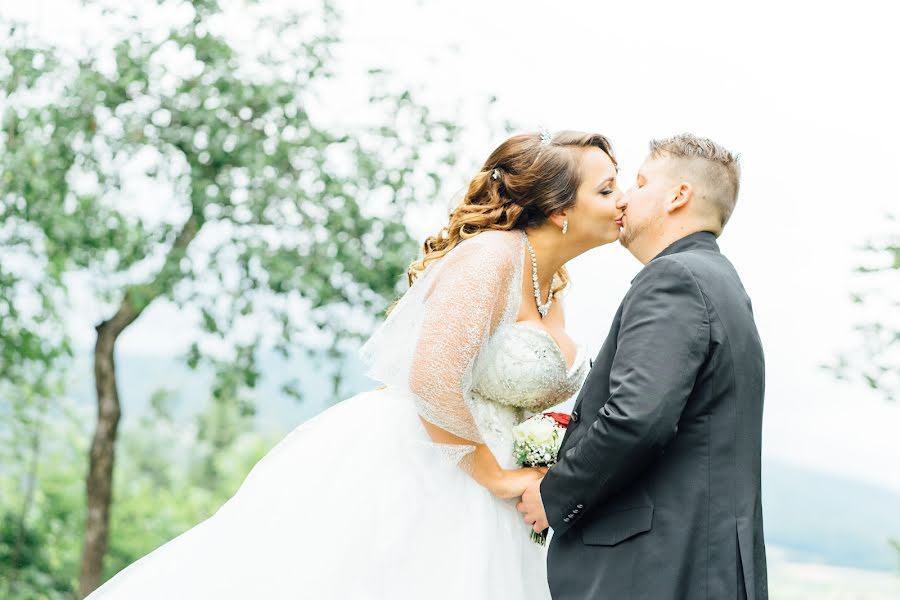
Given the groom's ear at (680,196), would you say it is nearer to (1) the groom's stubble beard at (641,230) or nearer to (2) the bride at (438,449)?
(1) the groom's stubble beard at (641,230)

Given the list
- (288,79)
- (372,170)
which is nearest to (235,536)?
(372,170)

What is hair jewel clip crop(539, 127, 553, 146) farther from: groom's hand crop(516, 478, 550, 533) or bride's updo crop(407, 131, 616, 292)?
groom's hand crop(516, 478, 550, 533)

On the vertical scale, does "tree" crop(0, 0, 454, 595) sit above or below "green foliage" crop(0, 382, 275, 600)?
above

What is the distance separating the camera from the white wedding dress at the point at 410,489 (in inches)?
107

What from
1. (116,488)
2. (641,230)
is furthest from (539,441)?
(116,488)

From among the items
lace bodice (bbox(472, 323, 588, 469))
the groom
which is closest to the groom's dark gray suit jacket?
the groom

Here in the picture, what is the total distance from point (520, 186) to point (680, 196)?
605 mm

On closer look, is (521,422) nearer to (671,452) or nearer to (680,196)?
(671,452)

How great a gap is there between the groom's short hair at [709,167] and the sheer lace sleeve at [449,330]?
1.77 ft

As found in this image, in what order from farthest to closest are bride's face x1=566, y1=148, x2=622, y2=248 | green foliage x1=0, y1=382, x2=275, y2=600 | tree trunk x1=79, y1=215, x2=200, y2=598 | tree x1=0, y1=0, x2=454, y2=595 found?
green foliage x1=0, y1=382, x2=275, y2=600 < tree trunk x1=79, y1=215, x2=200, y2=598 < tree x1=0, y1=0, x2=454, y2=595 < bride's face x1=566, y1=148, x2=622, y2=248

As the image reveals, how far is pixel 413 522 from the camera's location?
278 cm

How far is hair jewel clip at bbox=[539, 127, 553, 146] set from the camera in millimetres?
3150

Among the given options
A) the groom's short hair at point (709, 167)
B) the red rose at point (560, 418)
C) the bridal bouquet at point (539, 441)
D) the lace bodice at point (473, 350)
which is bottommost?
the bridal bouquet at point (539, 441)

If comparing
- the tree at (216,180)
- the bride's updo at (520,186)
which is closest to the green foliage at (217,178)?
the tree at (216,180)
